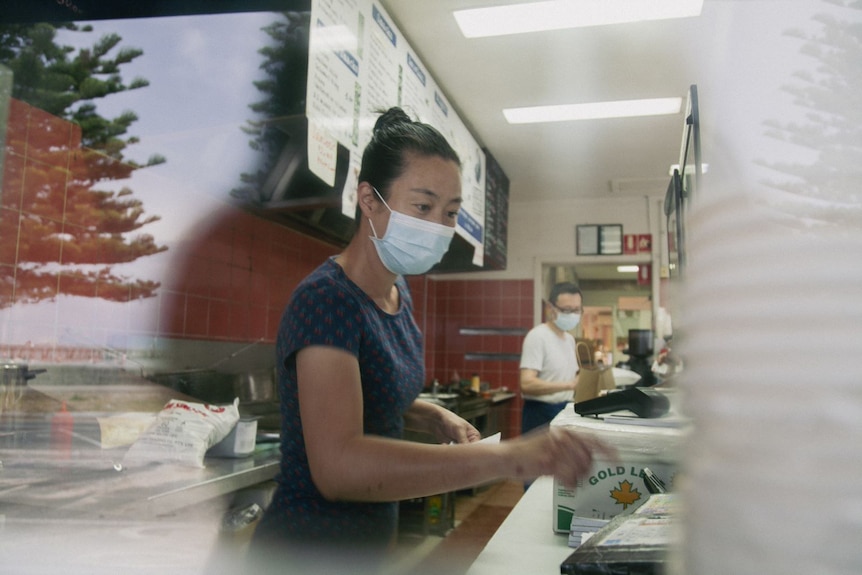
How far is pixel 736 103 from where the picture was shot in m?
0.22

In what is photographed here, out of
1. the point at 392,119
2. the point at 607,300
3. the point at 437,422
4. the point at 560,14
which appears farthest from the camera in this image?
the point at 607,300

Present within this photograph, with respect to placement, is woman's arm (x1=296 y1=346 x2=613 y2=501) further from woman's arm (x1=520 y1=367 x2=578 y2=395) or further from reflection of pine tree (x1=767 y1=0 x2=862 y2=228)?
woman's arm (x1=520 y1=367 x2=578 y2=395)

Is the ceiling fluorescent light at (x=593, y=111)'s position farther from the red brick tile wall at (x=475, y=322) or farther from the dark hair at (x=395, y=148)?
the dark hair at (x=395, y=148)

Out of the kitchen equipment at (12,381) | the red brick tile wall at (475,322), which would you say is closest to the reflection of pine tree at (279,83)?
the kitchen equipment at (12,381)

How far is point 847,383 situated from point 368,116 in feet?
7.89

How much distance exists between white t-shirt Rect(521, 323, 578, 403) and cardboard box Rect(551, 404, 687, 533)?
2319mm

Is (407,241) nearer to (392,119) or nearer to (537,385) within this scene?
(392,119)

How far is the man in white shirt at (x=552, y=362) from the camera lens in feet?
11.3

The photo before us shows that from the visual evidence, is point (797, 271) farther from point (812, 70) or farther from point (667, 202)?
point (667, 202)

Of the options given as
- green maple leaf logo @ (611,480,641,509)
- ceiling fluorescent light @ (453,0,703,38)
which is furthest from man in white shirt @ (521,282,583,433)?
green maple leaf logo @ (611,480,641,509)

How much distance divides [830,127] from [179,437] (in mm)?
1918

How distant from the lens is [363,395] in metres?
A: 0.98

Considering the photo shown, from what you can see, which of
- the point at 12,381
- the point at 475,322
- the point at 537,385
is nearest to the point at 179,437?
the point at 12,381

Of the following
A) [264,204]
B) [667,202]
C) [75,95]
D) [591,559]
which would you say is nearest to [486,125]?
[264,204]
